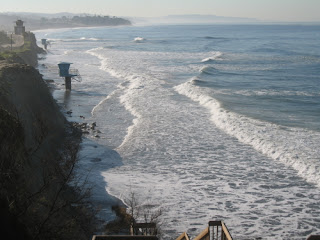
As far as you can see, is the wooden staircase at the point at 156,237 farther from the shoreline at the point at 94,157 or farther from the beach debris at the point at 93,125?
the beach debris at the point at 93,125

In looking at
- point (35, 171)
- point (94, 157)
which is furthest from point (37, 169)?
point (94, 157)

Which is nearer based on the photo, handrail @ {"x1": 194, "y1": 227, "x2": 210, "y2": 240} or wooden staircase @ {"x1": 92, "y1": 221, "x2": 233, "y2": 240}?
wooden staircase @ {"x1": 92, "y1": 221, "x2": 233, "y2": 240}

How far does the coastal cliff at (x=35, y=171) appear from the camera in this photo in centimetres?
779

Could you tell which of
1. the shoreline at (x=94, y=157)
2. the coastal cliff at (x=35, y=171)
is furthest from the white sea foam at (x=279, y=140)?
the coastal cliff at (x=35, y=171)

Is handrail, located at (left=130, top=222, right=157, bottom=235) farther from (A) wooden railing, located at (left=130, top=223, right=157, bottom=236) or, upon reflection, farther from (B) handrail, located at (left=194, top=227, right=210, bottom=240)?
(B) handrail, located at (left=194, top=227, right=210, bottom=240)

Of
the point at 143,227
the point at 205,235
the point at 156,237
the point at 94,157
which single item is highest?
the point at 156,237

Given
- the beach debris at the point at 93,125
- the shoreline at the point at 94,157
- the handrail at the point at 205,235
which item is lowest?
the shoreline at the point at 94,157

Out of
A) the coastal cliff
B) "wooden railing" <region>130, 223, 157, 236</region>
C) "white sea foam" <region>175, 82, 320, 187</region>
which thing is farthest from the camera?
"white sea foam" <region>175, 82, 320, 187</region>

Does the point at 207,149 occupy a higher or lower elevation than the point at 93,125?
lower

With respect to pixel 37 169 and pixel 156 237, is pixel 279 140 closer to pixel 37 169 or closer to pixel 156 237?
pixel 37 169

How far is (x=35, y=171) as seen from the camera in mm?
12977

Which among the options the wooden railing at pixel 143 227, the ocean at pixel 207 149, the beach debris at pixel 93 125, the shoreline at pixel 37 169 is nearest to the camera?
the shoreline at pixel 37 169

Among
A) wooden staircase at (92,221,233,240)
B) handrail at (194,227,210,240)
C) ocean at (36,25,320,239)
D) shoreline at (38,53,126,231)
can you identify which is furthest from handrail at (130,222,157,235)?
handrail at (194,227,210,240)

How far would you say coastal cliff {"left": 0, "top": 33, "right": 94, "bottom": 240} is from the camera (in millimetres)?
7785
